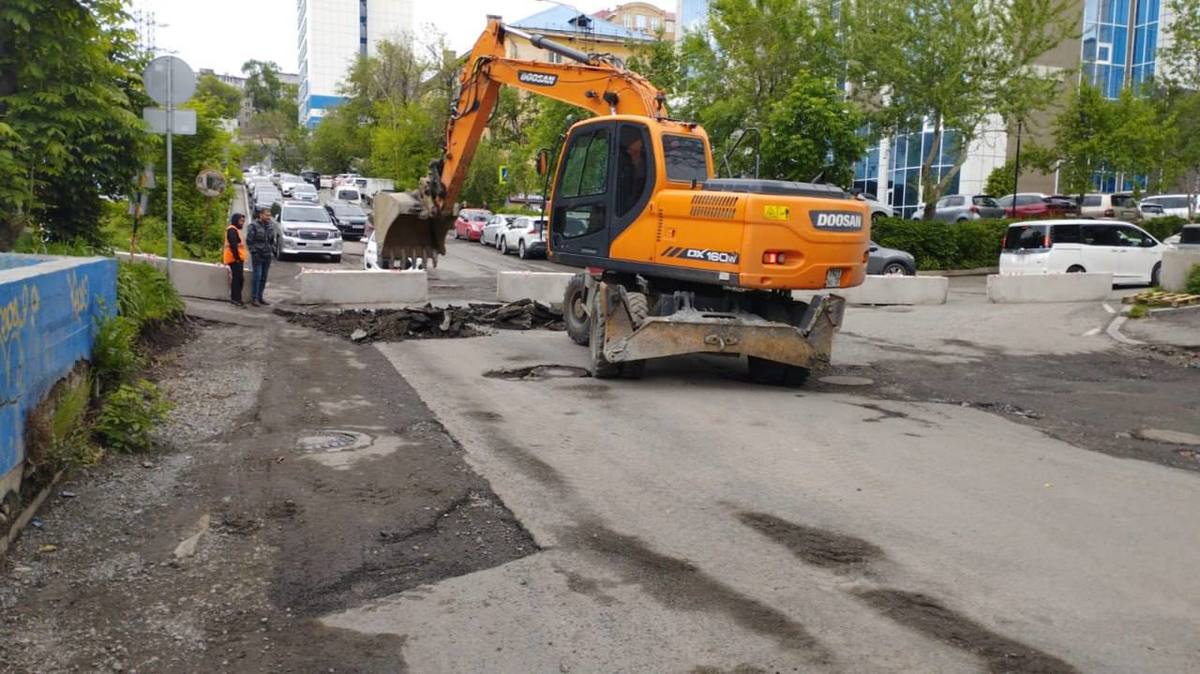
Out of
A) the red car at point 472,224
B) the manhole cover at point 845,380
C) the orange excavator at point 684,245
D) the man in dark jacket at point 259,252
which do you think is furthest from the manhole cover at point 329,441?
the red car at point 472,224

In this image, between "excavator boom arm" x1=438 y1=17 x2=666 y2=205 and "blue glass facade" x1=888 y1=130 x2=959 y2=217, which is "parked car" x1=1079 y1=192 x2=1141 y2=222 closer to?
"blue glass facade" x1=888 y1=130 x2=959 y2=217

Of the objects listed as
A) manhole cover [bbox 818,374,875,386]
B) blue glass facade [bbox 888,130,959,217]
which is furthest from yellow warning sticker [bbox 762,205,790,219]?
blue glass facade [bbox 888,130,959,217]

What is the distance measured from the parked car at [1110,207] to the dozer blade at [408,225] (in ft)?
108

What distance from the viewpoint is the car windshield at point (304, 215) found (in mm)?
33781

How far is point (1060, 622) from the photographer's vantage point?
5.20 metres

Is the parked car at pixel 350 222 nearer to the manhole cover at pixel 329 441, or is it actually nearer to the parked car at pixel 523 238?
the parked car at pixel 523 238

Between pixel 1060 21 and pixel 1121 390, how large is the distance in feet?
83.1

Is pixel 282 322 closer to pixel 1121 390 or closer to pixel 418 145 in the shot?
pixel 1121 390

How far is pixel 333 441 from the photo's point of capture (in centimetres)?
877

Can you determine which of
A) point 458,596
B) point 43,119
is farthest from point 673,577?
point 43,119

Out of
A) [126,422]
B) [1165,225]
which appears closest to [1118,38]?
[1165,225]

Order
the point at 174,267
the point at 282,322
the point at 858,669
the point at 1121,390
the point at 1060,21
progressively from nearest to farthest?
1. the point at 858,669
2. the point at 1121,390
3. the point at 282,322
4. the point at 174,267
5. the point at 1060,21

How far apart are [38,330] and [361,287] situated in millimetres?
13234

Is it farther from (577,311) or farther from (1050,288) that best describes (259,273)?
(1050,288)
